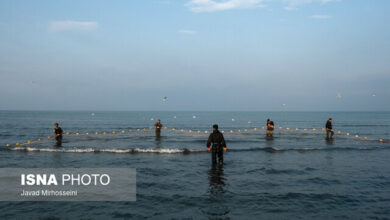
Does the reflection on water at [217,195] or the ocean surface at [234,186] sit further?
the ocean surface at [234,186]

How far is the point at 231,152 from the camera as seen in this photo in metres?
19.0

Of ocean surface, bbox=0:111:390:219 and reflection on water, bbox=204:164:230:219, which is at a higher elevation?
reflection on water, bbox=204:164:230:219

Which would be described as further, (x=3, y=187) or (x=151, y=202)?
(x=3, y=187)

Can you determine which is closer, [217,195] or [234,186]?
[217,195]

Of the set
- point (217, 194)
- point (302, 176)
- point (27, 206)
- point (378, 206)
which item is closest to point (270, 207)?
point (217, 194)

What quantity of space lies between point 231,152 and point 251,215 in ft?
38.2

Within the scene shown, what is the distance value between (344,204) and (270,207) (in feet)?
7.39

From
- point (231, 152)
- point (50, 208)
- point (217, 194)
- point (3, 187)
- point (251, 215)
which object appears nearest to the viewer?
point (251, 215)

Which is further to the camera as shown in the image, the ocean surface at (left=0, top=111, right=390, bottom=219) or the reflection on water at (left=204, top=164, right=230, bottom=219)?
the ocean surface at (left=0, top=111, right=390, bottom=219)

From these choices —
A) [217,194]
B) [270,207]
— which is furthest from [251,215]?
[217,194]

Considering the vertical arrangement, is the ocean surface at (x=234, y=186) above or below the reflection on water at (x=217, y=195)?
below

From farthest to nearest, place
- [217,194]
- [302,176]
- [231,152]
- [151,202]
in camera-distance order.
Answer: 1. [231,152]
2. [302,176]
3. [217,194]
4. [151,202]

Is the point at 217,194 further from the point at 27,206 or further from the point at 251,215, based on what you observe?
the point at 27,206

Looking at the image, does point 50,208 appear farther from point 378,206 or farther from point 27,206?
point 378,206
